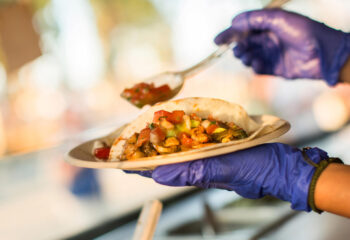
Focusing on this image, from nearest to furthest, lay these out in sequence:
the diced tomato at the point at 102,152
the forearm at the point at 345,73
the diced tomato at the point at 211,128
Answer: the diced tomato at the point at 211,128, the diced tomato at the point at 102,152, the forearm at the point at 345,73

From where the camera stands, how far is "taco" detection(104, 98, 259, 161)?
1399 millimetres

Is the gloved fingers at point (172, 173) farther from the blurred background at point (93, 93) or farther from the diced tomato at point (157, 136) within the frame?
the blurred background at point (93, 93)

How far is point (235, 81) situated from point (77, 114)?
2.27 metres

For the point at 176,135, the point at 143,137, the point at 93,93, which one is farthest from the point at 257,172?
the point at 93,93

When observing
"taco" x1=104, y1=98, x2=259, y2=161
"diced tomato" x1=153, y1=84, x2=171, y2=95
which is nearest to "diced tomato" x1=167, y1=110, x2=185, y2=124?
"taco" x1=104, y1=98, x2=259, y2=161

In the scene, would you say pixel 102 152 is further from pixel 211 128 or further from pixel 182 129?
pixel 211 128

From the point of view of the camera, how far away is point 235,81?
5.34m

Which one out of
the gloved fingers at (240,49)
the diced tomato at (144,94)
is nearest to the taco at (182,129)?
the diced tomato at (144,94)

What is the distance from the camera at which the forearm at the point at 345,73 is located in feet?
6.68

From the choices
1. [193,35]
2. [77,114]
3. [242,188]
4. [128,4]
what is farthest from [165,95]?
[193,35]

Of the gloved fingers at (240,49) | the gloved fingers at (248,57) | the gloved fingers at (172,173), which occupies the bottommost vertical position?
the gloved fingers at (172,173)

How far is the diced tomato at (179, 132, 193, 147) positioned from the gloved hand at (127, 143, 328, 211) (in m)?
0.07

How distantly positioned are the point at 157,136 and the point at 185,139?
0.11 meters

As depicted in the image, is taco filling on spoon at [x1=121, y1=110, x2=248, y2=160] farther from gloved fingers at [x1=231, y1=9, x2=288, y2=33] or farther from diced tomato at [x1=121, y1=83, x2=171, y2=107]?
gloved fingers at [x1=231, y1=9, x2=288, y2=33]
